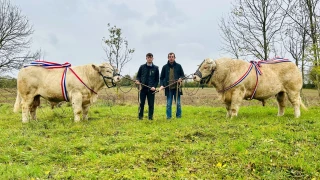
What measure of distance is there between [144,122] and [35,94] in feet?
12.0

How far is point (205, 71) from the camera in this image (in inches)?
371

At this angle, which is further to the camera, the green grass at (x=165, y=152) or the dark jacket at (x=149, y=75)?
the dark jacket at (x=149, y=75)

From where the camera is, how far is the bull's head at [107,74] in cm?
968

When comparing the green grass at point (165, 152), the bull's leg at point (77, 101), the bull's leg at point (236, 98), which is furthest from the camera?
the bull's leg at point (77, 101)

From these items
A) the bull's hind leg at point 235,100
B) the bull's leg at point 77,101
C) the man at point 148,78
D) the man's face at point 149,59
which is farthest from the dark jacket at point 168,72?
the bull's leg at point 77,101

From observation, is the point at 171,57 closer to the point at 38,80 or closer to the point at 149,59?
the point at 149,59

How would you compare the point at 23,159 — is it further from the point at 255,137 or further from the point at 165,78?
the point at 165,78

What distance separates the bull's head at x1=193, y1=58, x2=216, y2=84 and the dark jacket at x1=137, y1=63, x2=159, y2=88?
1.33 meters

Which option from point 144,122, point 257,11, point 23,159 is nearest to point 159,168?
point 23,159

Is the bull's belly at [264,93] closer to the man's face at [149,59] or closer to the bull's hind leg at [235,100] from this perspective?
the bull's hind leg at [235,100]

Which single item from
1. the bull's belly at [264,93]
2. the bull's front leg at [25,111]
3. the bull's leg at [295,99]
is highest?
the bull's belly at [264,93]

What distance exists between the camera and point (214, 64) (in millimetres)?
9344

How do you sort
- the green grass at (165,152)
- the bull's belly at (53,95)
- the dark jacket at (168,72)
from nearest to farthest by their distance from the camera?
1. the green grass at (165,152)
2. the bull's belly at (53,95)
3. the dark jacket at (168,72)

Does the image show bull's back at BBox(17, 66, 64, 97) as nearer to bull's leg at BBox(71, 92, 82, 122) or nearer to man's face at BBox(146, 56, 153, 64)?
bull's leg at BBox(71, 92, 82, 122)
